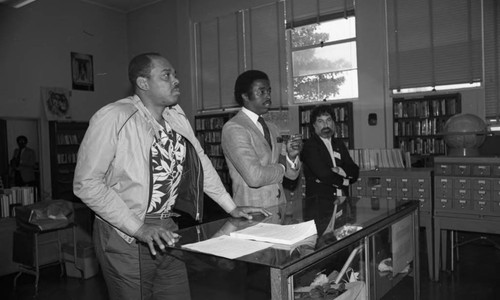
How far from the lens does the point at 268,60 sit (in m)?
9.47

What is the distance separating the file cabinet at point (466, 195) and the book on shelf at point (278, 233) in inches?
106

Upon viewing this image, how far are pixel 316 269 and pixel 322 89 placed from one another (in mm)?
7599

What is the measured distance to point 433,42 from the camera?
7453 millimetres

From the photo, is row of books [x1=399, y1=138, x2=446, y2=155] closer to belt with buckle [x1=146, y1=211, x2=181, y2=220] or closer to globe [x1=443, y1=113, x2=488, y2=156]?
globe [x1=443, y1=113, x2=488, y2=156]

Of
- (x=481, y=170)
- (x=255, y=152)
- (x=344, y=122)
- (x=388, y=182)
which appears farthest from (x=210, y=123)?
(x=255, y=152)

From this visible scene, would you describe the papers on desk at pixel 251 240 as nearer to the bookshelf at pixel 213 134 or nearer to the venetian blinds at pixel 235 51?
the venetian blinds at pixel 235 51

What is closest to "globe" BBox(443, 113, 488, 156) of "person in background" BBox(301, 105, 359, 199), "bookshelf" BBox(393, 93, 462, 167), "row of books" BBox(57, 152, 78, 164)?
"person in background" BBox(301, 105, 359, 199)

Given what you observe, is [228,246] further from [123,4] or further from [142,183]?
[123,4]

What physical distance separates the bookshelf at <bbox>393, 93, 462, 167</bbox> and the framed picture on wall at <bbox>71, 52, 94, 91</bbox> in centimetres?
764

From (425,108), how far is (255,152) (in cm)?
583

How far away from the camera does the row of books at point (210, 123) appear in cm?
1003

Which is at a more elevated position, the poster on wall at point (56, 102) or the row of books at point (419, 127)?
the poster on wall at point (56, 102)

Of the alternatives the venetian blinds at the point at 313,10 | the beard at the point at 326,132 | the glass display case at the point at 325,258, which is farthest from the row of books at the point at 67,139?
the glass display case at the point at 325,258

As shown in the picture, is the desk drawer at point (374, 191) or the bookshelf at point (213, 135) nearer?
the desk drawer at point (374, 191)
